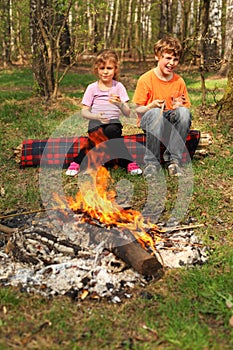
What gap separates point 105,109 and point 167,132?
814mm

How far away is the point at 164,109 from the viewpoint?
17.1 feet

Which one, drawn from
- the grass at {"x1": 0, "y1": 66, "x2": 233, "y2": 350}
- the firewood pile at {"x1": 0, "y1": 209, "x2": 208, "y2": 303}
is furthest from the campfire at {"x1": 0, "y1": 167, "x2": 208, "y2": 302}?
the grass at {"x1": 0, "y1": 66, "x2": 233, "y2": 350}

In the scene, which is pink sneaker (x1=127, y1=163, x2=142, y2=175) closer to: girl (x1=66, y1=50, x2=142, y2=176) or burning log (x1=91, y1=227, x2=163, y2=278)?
girl (x1=66, y1=50, x2=142, y2=176)

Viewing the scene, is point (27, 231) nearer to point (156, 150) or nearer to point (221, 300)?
point (221, 300)

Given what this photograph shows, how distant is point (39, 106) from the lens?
8.36 metres

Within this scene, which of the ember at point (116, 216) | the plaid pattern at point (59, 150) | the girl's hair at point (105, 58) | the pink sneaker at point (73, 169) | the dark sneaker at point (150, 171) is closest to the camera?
the ember at point (116, 216)

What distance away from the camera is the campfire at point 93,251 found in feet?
10.4

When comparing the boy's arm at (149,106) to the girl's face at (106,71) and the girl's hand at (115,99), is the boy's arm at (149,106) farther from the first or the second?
the girl's face at (106,71)

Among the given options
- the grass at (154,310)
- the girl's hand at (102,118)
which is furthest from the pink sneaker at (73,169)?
the girl's hand at (102,118)

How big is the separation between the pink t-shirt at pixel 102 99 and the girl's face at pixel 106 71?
15 cm

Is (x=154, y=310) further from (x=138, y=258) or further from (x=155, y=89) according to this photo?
(x=155, y=89)

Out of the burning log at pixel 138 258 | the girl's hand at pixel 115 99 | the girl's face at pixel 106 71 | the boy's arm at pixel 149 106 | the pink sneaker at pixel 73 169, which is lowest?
the pink sneaker at pixel 73 169

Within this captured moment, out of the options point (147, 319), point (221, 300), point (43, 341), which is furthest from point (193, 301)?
point (43, 341)

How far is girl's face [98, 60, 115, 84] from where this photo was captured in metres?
4.91
